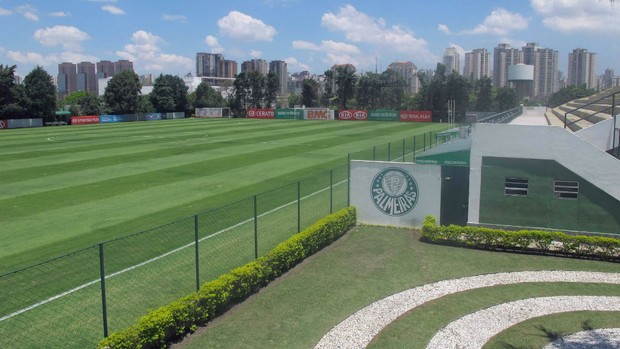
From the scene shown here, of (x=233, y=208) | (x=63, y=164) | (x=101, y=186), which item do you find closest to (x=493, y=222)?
(x=233, y=208)

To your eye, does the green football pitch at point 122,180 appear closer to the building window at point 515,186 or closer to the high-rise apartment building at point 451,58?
the building window at point 515,186

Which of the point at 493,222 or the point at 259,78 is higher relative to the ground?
the point at 259,78

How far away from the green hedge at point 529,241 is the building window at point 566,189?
1677mm

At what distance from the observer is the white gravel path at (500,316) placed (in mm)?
9539

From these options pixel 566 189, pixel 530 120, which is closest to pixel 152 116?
pixel 530 120

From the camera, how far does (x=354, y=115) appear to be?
277 feet

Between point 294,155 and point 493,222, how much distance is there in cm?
2012

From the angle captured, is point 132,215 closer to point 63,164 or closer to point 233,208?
point 233,208

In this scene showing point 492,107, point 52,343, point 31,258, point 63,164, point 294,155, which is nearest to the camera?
point 52,343

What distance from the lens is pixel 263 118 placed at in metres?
91.2

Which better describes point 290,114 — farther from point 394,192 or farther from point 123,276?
point 123,276

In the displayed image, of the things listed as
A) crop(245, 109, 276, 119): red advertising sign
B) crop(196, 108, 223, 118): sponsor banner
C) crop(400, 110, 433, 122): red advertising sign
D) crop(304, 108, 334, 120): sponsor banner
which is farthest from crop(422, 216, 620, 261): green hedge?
crop(196, 108, 223, 118): sponsor banner

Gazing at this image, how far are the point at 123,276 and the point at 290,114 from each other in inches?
3012

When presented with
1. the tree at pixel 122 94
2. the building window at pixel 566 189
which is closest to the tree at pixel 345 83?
the tree at pixel 122 94
